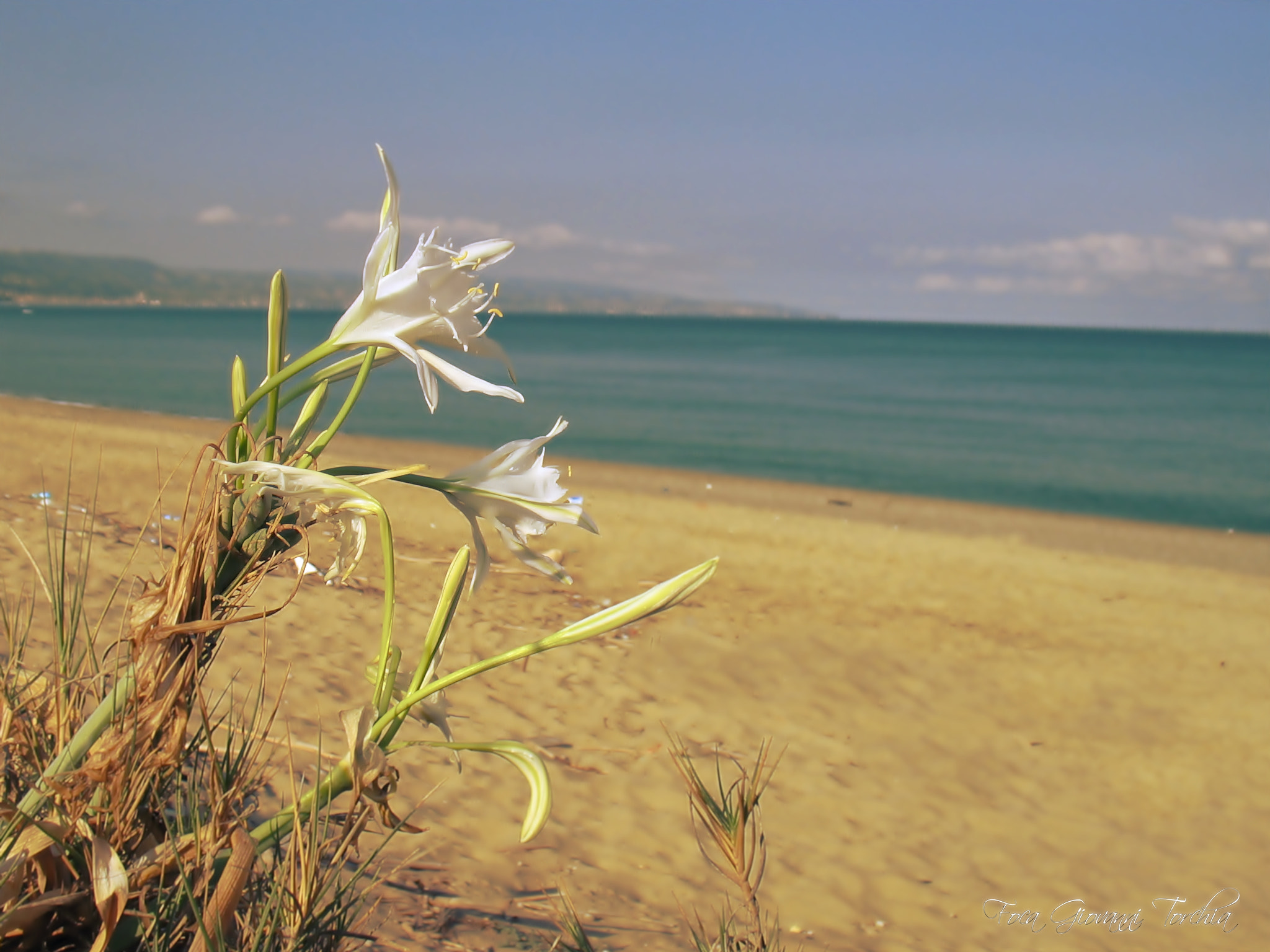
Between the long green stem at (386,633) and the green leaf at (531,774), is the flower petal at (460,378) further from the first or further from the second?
the green leaf at (531,774)

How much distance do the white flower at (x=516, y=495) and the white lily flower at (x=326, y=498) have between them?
9 cm

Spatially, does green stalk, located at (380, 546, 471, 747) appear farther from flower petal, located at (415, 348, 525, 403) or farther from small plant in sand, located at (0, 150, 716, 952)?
flower petal, located at (415, 348, 525, 403)

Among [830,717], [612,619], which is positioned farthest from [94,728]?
[830,717]

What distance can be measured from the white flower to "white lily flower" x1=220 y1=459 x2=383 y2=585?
0.09 m

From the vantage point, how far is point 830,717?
3.85 meters

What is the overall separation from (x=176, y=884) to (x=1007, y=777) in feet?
10.5

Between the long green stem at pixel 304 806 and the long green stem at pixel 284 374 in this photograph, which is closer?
the long green stem at pixel 284 374

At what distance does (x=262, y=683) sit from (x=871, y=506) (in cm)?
902

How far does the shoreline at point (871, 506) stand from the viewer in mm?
8273

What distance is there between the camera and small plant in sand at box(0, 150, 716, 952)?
0.85 metres

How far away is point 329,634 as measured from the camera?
378cm

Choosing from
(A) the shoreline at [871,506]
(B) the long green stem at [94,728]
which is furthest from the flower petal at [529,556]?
(A) the shoreline at [871,506]

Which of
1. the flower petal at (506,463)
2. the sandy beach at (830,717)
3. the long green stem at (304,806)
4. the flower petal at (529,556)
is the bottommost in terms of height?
the sandy beach at (830,717)

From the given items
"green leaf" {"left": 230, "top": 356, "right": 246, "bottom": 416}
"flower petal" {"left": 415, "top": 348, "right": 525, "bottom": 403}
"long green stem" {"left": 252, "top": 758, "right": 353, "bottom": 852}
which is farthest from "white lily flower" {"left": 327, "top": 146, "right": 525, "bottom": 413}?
"long green stem" {"left": 252, "top": 758, "right": 353, "bottom": 852}
